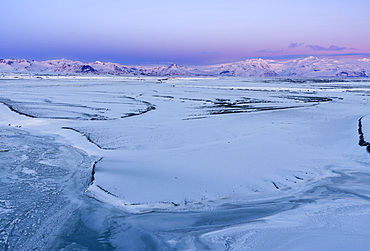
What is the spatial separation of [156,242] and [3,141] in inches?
291

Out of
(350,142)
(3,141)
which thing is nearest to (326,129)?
(350,142)

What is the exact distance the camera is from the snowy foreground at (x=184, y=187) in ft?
14.3

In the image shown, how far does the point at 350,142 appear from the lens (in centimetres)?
951

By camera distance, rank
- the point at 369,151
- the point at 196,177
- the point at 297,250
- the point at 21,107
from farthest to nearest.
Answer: the point at 21,107 < the point at 369,151 < the point at 196,177 < the point at 297,250

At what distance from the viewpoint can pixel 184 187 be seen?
6160 mm

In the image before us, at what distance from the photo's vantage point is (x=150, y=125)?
11930mm

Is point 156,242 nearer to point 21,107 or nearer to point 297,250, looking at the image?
point 297,250

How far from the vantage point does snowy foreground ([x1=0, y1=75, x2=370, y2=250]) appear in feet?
14.3

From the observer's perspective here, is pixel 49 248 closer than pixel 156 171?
Yes

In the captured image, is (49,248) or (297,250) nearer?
(297,250)

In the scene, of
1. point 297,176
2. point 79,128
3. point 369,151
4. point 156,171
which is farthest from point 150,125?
point 369,151

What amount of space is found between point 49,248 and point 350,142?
362 inches

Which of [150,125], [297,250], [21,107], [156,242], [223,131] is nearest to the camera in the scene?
[297,250]

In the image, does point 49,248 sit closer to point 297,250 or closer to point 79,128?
point 297,250
